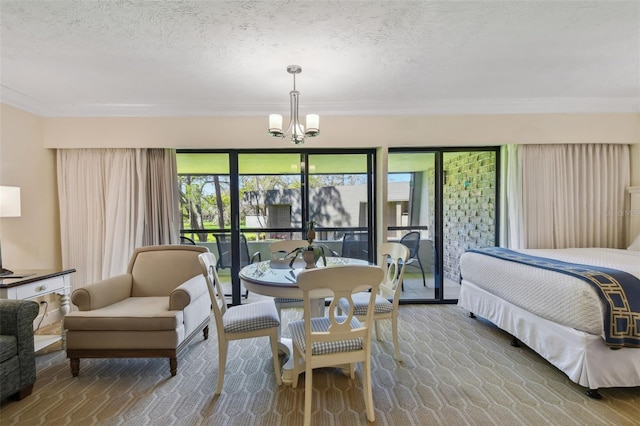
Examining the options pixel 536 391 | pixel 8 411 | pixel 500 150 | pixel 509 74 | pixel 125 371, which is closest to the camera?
pixel 8 411

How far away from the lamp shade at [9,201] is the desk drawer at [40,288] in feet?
2.21

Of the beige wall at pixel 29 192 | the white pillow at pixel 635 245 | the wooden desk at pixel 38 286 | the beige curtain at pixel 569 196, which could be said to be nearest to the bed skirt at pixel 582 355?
the beige curtain at pixel 569 196

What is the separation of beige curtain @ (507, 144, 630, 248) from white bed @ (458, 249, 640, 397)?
49 centimetres

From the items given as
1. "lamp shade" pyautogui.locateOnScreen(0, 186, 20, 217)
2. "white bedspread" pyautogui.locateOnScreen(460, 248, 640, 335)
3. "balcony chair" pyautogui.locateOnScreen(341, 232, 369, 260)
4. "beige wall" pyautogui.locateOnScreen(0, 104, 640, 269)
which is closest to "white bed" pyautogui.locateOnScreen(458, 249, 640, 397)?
"white bedspread" pyautogui.locateOnScreen(460, 248, 640, 335)

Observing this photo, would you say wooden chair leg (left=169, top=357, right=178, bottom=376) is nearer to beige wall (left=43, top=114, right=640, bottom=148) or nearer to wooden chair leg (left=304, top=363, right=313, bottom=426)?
wooden chair leg (left=304, top=363, right=313, bottom=426)

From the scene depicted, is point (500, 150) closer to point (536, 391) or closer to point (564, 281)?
point (564, 281)

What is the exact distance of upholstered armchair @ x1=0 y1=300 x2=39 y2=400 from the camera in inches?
72.4

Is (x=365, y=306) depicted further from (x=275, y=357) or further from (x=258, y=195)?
(x=258, y=195)

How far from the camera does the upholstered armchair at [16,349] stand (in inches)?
72.4

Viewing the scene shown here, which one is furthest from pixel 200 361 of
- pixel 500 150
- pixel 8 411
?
pixel 500 150

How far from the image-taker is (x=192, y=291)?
2443mm

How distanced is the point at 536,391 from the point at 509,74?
2.62 m

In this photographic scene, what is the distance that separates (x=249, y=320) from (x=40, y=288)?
1.85 metres

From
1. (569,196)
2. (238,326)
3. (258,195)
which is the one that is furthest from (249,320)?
(569,196)
